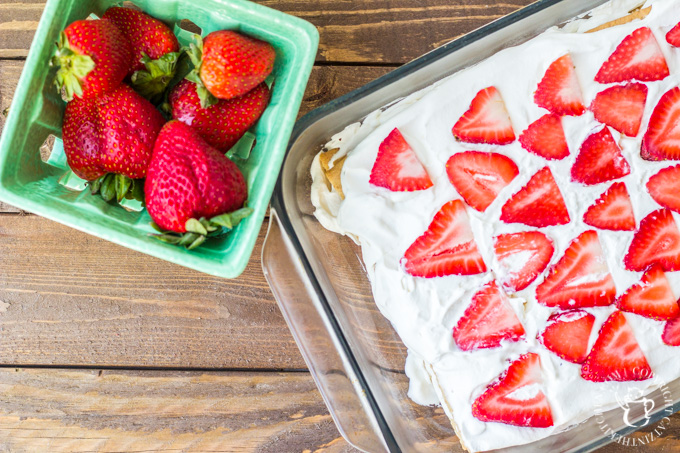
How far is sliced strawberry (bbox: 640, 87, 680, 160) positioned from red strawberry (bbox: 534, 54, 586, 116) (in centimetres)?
14

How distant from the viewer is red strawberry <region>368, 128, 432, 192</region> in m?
0.95

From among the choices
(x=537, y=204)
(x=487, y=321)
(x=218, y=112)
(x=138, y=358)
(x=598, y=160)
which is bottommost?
(x=138, y=358)

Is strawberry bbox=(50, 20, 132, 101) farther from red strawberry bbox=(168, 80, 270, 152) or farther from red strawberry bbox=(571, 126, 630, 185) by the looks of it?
red strawberry bbox=(571, 126, 630, 185)

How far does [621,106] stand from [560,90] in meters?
0.12

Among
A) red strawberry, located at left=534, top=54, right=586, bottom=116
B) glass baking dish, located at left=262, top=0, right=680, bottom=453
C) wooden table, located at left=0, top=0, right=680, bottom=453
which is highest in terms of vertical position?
red strawberry, located at left=534, top=54, right=586, bottom=116

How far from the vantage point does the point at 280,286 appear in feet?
3.58

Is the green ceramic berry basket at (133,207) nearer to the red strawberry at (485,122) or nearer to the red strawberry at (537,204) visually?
the red strawberry at (485,122)

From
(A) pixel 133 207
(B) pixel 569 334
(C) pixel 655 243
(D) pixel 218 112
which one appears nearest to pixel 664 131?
(C) pixel 655 243

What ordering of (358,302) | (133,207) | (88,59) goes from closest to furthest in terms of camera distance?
(88,59) → (133,207) → (358,302)

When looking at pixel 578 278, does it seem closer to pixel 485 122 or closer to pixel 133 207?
pixel 485 122

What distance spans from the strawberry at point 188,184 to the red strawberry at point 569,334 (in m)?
0.63

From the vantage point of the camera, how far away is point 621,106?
980 mm

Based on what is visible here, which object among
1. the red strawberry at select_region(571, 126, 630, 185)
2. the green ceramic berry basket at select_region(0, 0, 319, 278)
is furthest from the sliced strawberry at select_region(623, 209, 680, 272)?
the green ceramic berry basket at select_region(0, 0, 319, 278)

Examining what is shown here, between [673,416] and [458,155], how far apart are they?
2.66 feet
